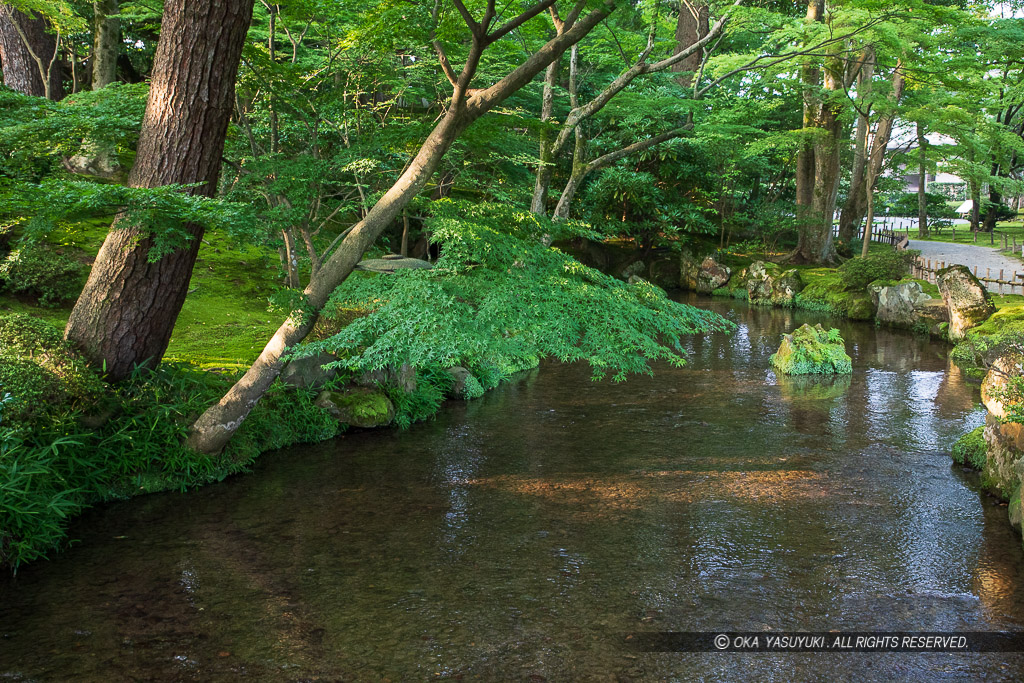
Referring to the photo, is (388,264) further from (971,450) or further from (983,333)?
(983,333)

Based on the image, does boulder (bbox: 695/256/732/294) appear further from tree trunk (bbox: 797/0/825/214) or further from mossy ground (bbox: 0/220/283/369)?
mossy ground (bbox: 0/220/283/369)

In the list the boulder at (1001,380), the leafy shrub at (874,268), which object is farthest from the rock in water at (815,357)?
the leafy shrub at (874,268)

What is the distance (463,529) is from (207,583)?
227cm

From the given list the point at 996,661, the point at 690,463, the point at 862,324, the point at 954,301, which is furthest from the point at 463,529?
the point at 862,324

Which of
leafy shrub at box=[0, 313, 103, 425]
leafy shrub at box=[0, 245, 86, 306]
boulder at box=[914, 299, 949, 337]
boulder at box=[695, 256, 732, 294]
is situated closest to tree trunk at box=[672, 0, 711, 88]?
boulder at box=[695, 256, 732, 294]

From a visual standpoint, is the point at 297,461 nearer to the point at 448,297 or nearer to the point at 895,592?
the point at 448,297

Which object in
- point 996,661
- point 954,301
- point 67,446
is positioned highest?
point 954,301

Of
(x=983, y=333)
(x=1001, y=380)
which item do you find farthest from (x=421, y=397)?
(x=983, y=333)

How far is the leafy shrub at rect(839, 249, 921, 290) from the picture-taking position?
19.5 meters

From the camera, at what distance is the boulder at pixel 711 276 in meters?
24.9

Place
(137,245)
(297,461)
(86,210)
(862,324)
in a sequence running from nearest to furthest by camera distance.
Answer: (86,210)
(137,245)
(297,461)
(862,324)

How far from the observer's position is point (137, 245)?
7.32 metres

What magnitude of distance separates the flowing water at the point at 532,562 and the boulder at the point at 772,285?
1254 cm

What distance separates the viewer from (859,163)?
24000 mm
